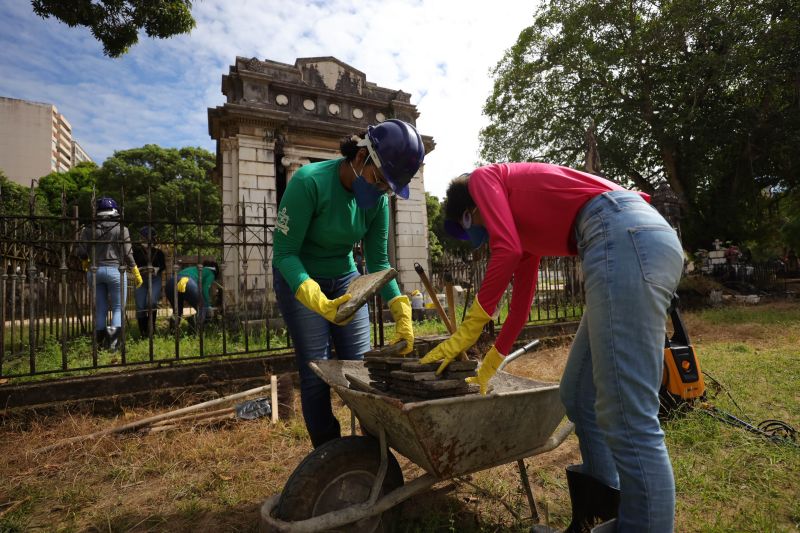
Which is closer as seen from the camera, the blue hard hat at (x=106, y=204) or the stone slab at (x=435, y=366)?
the stone slab at (x=435, y=366)

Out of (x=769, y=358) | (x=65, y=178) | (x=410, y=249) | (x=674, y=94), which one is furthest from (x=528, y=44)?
(x=65, y=178)

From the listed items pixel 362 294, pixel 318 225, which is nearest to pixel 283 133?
pixel 318 225

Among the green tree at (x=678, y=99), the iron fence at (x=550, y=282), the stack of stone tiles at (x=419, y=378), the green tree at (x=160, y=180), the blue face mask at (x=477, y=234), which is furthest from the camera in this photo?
the green tree at (x=160, y=180)

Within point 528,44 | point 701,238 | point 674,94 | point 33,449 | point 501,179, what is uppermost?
point 528,44

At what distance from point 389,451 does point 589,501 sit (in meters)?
0.92

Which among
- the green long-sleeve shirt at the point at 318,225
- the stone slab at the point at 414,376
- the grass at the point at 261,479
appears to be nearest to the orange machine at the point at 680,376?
the grass at the point at 261,479

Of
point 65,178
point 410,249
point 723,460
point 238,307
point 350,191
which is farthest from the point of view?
point 65,178

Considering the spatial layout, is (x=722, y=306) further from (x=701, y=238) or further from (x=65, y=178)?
(x=65, y=178)

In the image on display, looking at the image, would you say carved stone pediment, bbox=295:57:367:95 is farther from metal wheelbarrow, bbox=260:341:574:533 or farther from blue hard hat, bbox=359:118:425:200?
metal wheelbarrow, bbox=260:341:574:533

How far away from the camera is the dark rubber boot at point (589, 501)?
1.81 m

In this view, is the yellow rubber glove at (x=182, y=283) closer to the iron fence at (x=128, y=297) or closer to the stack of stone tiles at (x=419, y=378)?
the iron fence at (x=128, y=297)

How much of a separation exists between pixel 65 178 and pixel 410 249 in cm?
3518

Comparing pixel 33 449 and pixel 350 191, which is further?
pixel 33 449

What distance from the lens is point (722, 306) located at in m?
10.9
